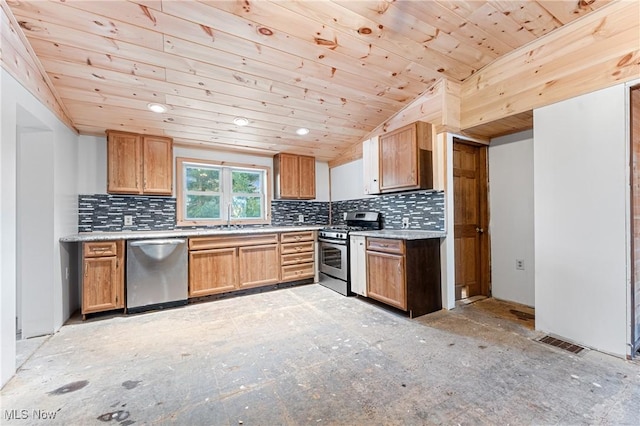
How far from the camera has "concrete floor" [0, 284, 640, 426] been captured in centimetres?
150

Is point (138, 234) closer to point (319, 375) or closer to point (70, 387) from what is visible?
point (70, 387)

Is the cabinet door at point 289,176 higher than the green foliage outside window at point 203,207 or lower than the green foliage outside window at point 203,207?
higher

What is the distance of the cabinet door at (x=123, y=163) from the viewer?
3.35 meters

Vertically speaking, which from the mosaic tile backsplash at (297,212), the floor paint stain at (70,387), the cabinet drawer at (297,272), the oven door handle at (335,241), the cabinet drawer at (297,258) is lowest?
the floor paint stain at (70,387)

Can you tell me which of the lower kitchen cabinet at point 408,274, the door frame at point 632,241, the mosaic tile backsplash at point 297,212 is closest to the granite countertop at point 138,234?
the mosaic tile backsplash at point 297,212

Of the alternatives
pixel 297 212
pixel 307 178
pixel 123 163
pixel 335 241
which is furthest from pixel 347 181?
pixel 123 163

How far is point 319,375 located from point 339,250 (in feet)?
6.94

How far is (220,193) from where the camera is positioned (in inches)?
170

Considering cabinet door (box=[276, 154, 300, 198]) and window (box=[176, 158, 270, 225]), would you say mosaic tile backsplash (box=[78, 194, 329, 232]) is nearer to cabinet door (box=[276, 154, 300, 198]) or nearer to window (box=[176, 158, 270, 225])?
window (box=[176, 158, 270, 225])

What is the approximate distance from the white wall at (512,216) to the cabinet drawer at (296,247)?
2.57 metres

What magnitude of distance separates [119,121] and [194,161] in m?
1.05

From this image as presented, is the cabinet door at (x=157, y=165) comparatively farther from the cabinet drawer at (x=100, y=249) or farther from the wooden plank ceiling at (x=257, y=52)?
the cabinet drawer at (x=100, y=249)

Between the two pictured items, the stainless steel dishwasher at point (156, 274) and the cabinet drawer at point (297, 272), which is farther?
the cabinet drawer at point (297, 272)

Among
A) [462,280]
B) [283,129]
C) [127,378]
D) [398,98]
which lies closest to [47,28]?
[283,129]
